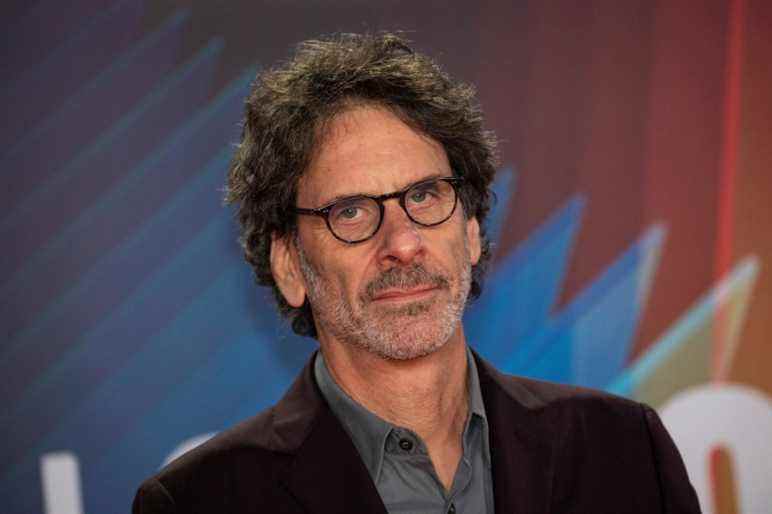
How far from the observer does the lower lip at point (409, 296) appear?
90.6 inches

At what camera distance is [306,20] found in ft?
10.2

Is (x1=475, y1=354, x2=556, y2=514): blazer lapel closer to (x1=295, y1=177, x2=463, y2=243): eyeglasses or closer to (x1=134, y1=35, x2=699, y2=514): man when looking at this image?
(x1=134, y1=35, x2=699, y2=514): man

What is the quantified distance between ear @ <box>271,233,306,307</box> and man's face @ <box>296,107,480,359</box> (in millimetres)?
105

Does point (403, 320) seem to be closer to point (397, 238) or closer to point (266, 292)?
point (397, 238)

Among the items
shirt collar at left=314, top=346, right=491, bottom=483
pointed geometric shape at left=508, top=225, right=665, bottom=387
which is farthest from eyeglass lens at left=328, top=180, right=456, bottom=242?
pointed geometric shape at left=508, top=225, right=665, bottom=387

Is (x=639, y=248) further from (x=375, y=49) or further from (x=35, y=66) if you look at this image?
(x=35, y=66)

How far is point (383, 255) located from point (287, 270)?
0.41m

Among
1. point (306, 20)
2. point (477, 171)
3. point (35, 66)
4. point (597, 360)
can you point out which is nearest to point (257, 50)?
point (306, 20)

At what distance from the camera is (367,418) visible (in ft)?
7.75

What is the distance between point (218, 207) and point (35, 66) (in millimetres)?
641

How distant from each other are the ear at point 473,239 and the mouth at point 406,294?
338mm

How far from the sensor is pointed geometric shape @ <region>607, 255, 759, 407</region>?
129 inches

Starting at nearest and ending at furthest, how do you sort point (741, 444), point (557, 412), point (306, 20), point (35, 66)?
point (557, 412) < point (35, 66) < point (306, 20) < point (741, 444)

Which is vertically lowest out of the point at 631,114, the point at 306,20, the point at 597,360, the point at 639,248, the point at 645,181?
the point at 597,360
